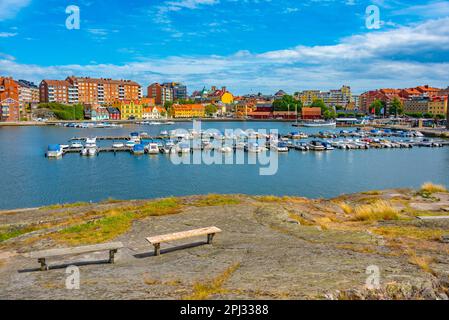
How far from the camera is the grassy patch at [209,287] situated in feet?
19.1

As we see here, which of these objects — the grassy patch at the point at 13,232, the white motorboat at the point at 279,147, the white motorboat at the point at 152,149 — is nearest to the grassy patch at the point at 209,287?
the grassy patch at the point at 13,232

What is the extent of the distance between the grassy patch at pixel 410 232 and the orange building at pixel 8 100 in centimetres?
11311

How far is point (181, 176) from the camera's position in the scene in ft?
116

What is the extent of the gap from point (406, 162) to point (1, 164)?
43438 millimetres

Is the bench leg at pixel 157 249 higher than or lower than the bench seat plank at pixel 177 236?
lower

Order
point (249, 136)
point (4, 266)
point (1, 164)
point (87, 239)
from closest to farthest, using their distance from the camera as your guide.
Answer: point (4, 266) < point (87, 239) < point (1, 164) < point (249, 136)

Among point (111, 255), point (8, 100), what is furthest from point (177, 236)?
point (8, 100)

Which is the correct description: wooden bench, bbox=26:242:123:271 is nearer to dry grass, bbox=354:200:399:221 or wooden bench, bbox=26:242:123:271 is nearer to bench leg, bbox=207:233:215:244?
bench leg, bbox=207:233:215:244

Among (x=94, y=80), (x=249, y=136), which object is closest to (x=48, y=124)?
(x=94, y=80)

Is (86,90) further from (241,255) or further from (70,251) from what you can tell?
(241,255)

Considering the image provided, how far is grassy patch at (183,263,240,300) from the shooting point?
5.83m

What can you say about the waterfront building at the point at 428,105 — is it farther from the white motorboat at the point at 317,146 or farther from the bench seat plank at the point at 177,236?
the bench seat plank at the point at 177,236
